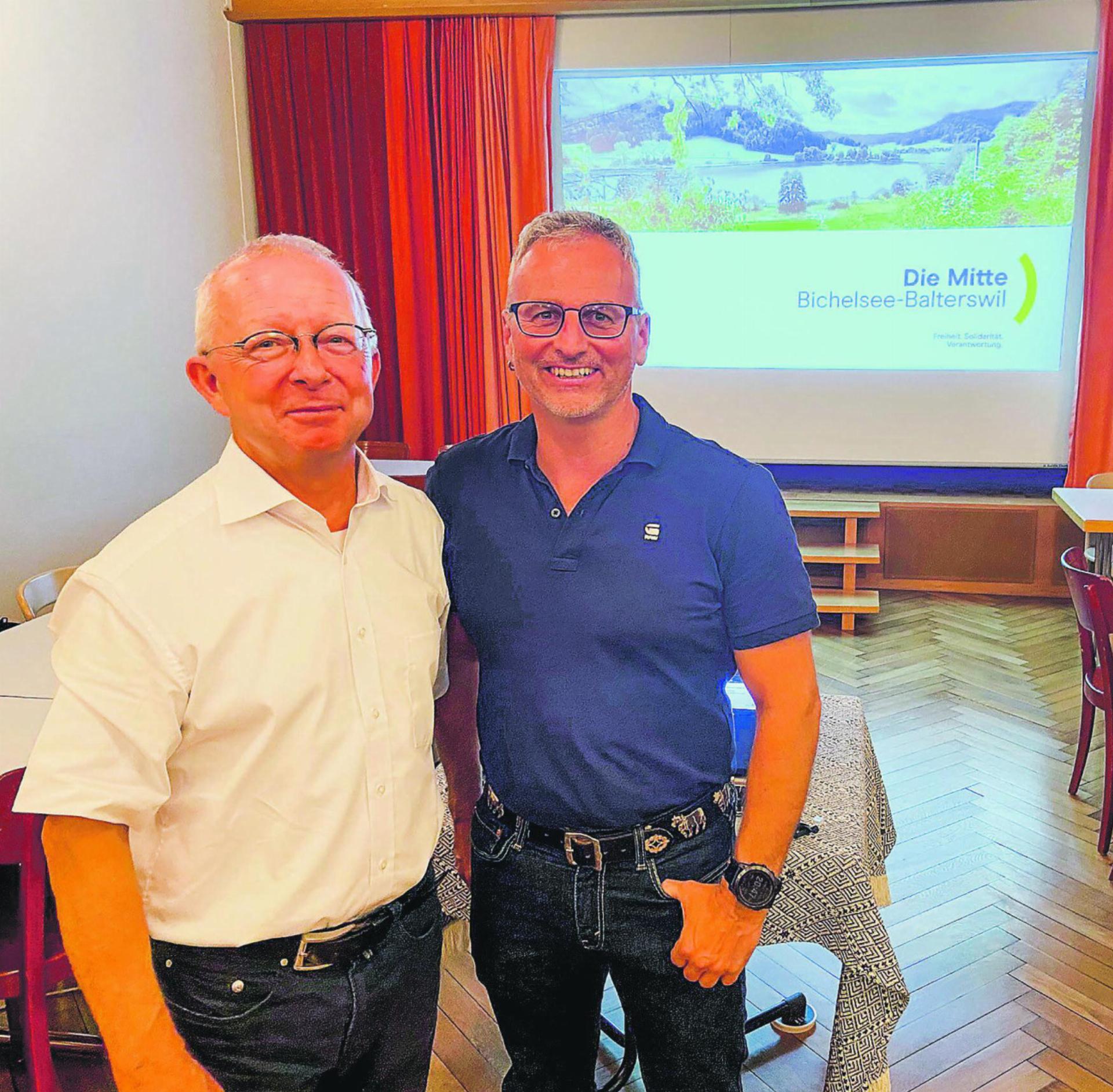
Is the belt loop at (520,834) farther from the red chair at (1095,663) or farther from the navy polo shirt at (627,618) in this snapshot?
the red chair at (1095,663)

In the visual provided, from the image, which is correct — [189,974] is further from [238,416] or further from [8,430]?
[8,430]

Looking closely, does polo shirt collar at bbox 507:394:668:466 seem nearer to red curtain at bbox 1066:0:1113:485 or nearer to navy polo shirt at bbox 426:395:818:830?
navy polo shirt at bbox 426:395:818:830

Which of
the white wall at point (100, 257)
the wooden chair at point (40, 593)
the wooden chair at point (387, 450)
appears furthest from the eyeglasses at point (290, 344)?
the wooden chair at point (387, 450)

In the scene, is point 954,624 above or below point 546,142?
below

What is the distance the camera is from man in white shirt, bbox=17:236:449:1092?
1.04 meters

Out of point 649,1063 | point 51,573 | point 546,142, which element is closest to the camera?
point 649,1063

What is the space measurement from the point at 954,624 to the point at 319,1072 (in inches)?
186

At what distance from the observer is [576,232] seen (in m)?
1.40

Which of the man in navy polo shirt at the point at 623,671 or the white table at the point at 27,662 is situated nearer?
the man in navy polo shirt at the point at 623,671

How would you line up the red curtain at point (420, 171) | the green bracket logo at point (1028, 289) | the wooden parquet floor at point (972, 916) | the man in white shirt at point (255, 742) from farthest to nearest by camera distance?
the red curtain at point (420, 171), the green bracket logo at point (1028, 289), the wooden parquet floor at point (972, 916), the man in white shirt at point (255, 742)

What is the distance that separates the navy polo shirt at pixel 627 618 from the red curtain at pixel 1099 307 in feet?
15.5

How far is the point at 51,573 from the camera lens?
3135 mm

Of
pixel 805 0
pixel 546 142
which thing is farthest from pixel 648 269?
pixel 805 0

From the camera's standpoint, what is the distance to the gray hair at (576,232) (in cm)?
140
